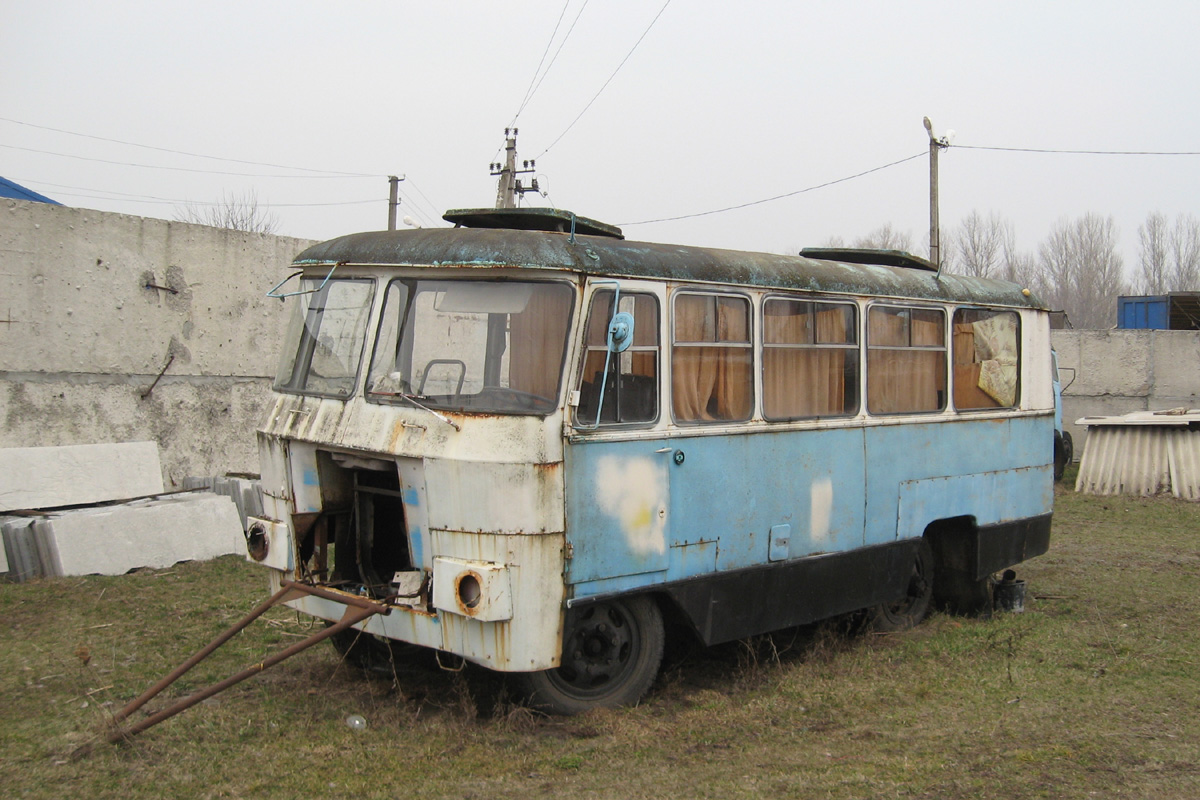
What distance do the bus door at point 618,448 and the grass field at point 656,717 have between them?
875 millimetres

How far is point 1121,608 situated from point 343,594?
20.3 ft

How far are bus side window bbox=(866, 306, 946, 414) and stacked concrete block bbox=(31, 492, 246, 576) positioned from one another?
5.85m

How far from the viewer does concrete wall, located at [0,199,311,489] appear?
31.9 feet

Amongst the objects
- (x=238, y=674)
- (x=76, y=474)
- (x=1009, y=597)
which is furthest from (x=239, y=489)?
(x=1009, y=597)

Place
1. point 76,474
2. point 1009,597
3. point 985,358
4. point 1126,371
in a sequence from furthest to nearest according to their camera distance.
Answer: point 1126,371 → point 76,474 → point 1009,597 → point 985,358

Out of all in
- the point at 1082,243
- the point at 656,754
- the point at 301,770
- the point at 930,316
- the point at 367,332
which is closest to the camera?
the point at 301,770

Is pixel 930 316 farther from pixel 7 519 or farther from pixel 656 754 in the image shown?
pixel 7 519

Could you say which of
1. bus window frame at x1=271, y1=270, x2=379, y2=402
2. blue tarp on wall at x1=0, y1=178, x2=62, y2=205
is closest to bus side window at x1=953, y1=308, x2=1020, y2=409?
bus window frame at x1=271, y1=270, x2=379, y2=402

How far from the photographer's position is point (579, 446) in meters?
5.31

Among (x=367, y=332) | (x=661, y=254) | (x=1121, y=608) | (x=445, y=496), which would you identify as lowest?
(x=1121, y=608)

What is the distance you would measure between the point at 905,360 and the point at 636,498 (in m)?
2.88

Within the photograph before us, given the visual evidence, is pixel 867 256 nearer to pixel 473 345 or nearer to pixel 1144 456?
pixel 473 345

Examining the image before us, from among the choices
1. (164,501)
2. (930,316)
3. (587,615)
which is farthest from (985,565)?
(164,501)

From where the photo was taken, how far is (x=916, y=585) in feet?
26.4
